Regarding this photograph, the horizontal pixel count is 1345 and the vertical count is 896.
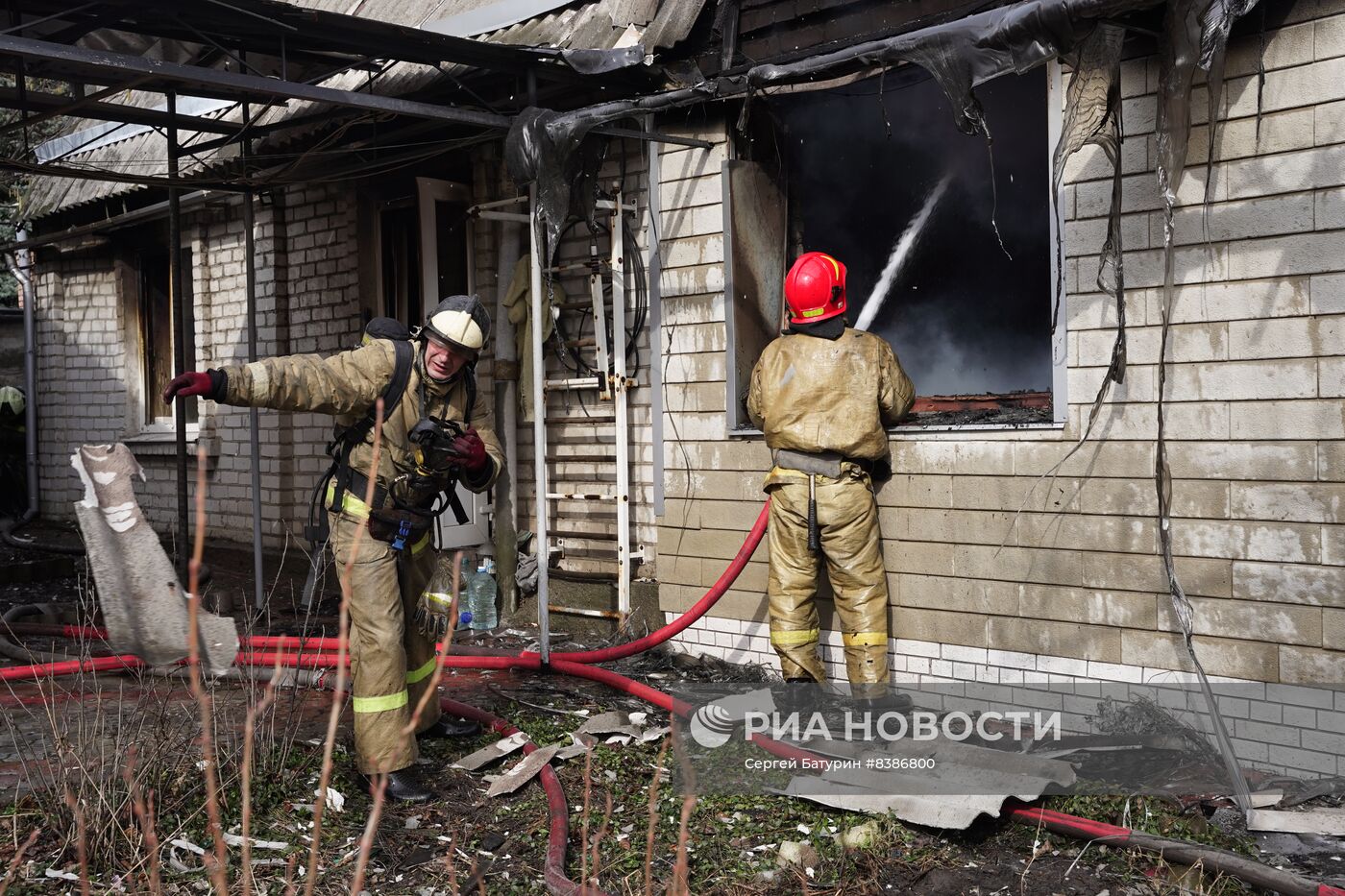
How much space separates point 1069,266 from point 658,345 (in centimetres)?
251

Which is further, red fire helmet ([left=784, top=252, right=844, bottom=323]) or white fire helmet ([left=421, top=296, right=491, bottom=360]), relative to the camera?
red fire helmet ([left=784, top=252, right=844, bottom=323])

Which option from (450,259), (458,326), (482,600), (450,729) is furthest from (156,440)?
(458,326)

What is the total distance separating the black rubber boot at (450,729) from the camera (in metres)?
5.37

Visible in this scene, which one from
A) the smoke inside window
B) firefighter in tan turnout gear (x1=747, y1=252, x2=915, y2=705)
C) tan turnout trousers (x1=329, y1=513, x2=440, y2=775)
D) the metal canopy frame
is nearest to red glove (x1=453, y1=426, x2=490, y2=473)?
tan turnout trousers (x1=329, y1=513, x2=440, y2=775)

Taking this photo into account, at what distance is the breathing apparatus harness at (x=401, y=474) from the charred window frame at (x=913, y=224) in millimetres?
2205

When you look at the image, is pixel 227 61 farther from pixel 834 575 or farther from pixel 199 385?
pixel 834 575

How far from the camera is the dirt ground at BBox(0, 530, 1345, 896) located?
3.84m

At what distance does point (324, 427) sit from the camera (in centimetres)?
986

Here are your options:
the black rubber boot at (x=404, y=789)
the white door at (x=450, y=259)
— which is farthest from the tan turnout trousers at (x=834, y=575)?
Answer: the white door at (x=450, y=259)

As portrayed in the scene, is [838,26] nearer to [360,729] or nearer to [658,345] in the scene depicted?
[658,345]

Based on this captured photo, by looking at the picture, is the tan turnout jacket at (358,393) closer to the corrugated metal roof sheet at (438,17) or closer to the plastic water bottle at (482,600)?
the corrugated metal roof sheet at (438,17)

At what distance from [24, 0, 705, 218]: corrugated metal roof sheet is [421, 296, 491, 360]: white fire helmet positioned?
7.99 feet

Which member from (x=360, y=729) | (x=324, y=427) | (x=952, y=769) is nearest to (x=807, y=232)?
(x=952, y=769)

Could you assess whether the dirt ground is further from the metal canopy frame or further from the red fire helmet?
the metal canopy frame
